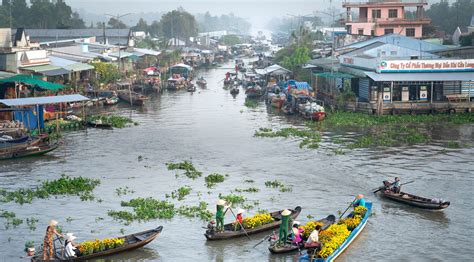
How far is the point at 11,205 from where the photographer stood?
32656 mm

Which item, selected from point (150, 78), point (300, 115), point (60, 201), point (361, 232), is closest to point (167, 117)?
point (300, 115)

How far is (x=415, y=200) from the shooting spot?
31.4 meters

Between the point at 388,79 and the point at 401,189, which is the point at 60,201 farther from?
the point at 388,79

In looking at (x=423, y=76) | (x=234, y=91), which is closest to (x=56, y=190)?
(x=423, y=76)

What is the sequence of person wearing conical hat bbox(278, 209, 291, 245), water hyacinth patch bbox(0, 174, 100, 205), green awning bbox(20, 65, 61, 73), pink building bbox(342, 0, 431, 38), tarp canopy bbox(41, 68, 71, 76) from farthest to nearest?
pink building bbox(342, 0, 431, 38) → tarp canopy bbox(41, 68, 71, 76) → green awning bbox(20, 65, 61, 73) → water hyacinth patch bbox(0, 174, 100, 205) → person wearing conical hat bbox(278, 209, 291, 245)

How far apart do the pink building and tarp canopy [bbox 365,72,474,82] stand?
29326mm

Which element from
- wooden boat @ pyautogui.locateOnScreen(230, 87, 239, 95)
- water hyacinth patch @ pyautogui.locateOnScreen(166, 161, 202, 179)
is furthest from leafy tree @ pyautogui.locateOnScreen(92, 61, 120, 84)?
water hyacinth patch @ pyautogui.locateOnScreen(166, 161, 202, 179)

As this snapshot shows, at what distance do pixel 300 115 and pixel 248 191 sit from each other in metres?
24.7

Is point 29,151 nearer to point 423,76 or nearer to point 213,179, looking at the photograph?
point 213,179

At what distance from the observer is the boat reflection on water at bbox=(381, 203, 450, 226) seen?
99.6ft

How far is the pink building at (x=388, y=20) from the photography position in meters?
84.8

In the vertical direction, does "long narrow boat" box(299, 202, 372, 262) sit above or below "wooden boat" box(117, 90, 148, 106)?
below

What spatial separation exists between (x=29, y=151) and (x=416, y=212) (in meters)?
21.9

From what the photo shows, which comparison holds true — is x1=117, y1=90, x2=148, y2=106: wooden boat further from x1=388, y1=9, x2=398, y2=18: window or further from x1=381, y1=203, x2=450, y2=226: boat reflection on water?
x1=381, y1=203, x2=450, y2=226: boat reflection on water
